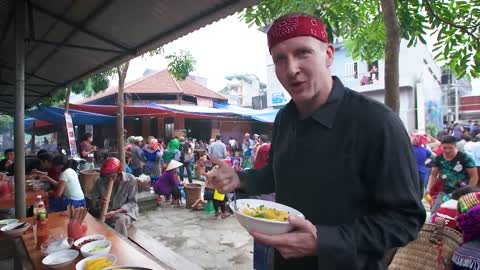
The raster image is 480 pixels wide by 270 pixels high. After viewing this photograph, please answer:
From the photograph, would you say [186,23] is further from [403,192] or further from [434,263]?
[434,263]

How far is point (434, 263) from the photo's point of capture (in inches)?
89.9

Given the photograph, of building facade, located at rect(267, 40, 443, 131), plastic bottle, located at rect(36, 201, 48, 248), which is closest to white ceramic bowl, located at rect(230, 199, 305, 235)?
plastic bottle, located at rect(36, 201, 48, 248)

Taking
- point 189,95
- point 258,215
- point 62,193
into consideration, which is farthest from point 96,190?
point 189,95

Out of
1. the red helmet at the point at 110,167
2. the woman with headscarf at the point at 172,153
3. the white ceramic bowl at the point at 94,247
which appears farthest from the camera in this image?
the woman with headscarf at the point at 172,153

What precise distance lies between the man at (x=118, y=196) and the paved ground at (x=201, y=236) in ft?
4.35

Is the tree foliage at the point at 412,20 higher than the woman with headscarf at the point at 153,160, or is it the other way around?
the tree foliage at the point at 412,20

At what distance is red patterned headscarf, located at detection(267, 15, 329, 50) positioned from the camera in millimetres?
1151

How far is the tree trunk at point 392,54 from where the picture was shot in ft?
8.34

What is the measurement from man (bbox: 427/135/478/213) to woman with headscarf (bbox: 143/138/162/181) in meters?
7.96

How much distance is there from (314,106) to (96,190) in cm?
438

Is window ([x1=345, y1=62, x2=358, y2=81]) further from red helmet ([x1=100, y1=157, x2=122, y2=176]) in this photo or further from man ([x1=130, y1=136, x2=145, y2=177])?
red helmet ([x1=100, y1=157, x2=122, y2=176])

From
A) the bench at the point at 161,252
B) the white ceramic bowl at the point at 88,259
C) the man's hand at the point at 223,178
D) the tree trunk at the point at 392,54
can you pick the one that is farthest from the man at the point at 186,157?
the man's hand at the point at 223,178

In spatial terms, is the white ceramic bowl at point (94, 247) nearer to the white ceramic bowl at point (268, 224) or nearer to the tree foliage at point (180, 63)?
the white ceramic bowl at point (268, 224)

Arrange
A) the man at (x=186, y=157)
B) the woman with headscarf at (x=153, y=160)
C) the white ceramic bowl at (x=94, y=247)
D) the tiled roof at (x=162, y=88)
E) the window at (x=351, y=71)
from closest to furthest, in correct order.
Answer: the white ceramic bowl at (x=94, y=247)
the woman with headscarf at (x=153, y=160)
the man at (x=186, y=157)
the window at (x=351, y=71)
the tiled roof at (x=162, y=88)
